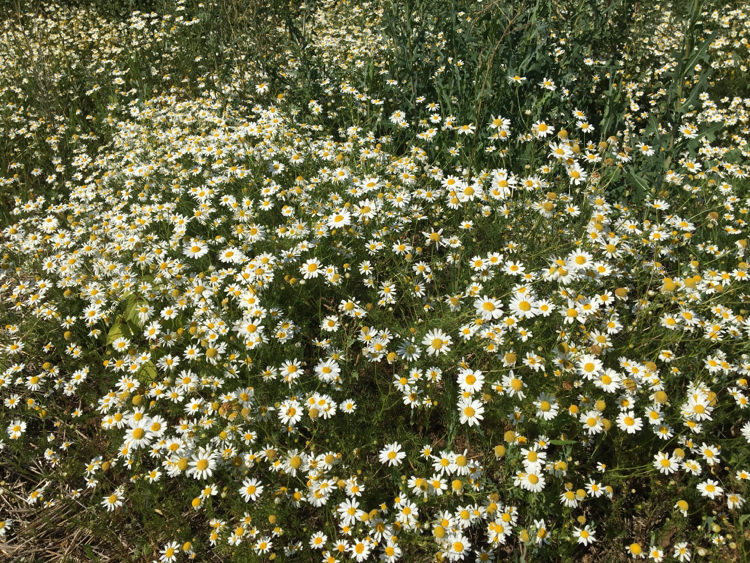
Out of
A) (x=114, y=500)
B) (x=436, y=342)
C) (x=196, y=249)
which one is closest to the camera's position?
(x=114, y=500)

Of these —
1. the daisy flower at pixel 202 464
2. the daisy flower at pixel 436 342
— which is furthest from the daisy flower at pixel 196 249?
the daisy flower at pixel 436 342

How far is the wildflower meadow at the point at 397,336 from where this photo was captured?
245 cm

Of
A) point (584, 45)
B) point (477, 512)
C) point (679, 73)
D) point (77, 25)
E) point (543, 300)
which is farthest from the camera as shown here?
point (77, 25)

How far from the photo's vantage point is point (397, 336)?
3104mm

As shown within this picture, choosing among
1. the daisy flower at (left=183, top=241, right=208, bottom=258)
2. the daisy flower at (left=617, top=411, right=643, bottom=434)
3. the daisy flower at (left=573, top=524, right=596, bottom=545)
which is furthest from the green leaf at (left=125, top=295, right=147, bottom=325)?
the daisy flower at (left=617, top=411, right=643, bottom=434)

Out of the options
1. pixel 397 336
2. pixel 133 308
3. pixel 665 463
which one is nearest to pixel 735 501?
pixel 665 463

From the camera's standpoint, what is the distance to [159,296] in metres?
3.21

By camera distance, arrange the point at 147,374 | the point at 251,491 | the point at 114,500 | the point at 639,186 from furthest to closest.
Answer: the point at 639,186 → the point at 147,374 → the point at 114,500 → the point at 251,491

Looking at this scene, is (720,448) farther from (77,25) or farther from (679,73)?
(77,25)

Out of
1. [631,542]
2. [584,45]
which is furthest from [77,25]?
[631,542]

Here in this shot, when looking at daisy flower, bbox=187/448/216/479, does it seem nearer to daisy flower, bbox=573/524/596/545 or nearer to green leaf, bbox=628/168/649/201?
daisy flower, bbox=573/524/596/545

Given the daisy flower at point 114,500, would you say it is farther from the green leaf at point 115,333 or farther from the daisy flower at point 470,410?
the daisy flower at point 470,410

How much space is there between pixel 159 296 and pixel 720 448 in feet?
11.3

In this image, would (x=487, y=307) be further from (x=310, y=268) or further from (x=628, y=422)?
(x=310, y=268)
